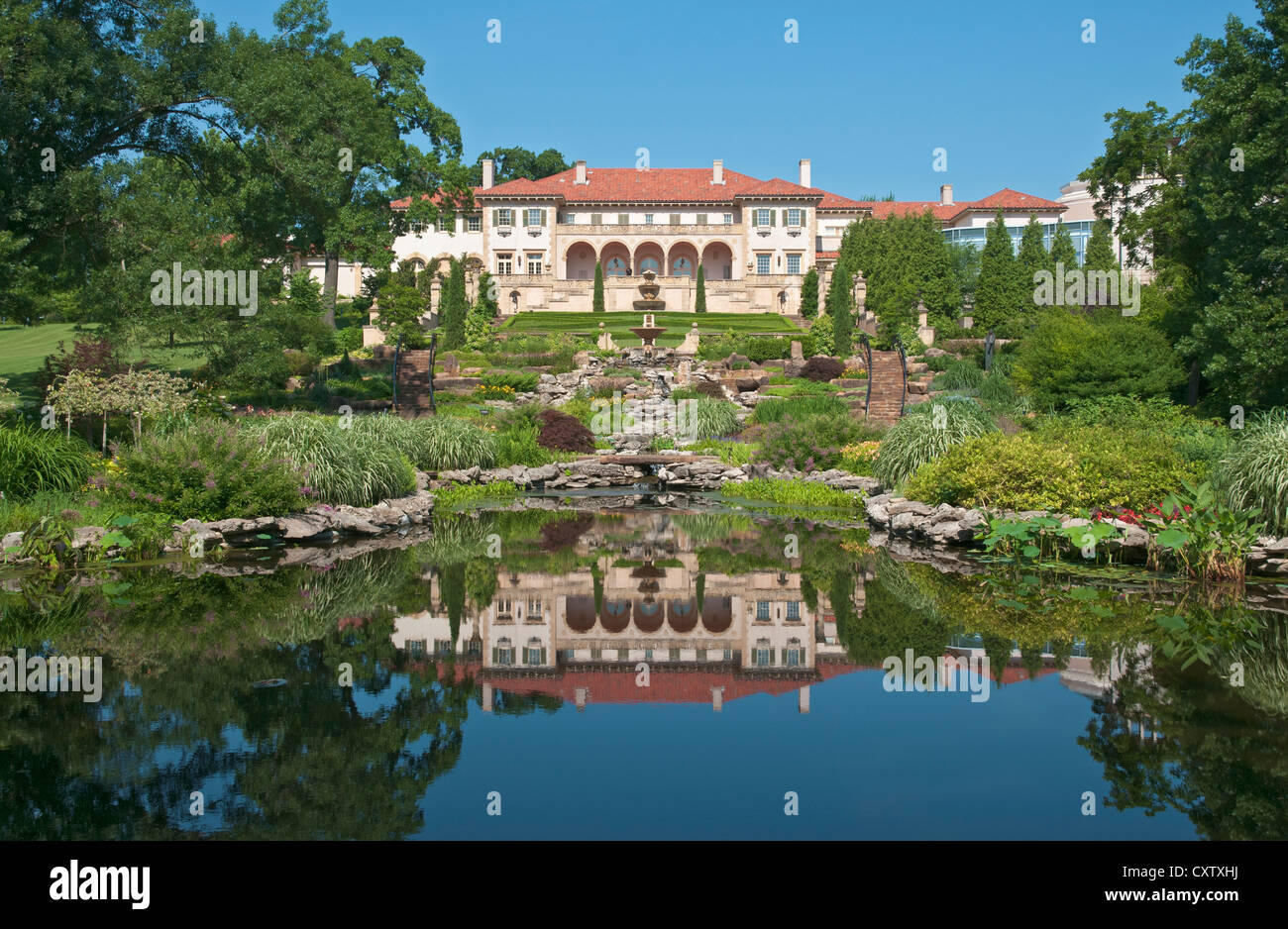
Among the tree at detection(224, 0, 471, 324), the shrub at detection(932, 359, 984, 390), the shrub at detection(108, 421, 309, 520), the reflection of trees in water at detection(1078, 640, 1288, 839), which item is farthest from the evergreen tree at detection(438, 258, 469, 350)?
the reflection of trees in water at detection(1078, 640, 1288, 839)

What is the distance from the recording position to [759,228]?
63.2 meters

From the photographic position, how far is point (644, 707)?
6.29m

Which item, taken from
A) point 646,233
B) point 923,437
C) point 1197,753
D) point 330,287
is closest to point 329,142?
point 923,437

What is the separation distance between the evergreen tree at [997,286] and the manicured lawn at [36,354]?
1241 inches

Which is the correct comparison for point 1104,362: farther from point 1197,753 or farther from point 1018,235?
point 1018,235

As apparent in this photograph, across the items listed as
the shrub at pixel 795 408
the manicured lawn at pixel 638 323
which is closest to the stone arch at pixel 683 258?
the manicured lawn at pixel 638 323

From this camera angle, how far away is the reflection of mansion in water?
6.75 m

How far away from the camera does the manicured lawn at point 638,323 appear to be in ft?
155

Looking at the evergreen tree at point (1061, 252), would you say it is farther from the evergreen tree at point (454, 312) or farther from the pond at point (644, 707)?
the pond at point (644, 707)

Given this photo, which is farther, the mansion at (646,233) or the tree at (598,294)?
the mansion at (646,233)

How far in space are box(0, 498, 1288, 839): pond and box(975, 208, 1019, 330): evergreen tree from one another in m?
35.0

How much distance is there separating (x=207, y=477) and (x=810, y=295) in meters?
47.2
